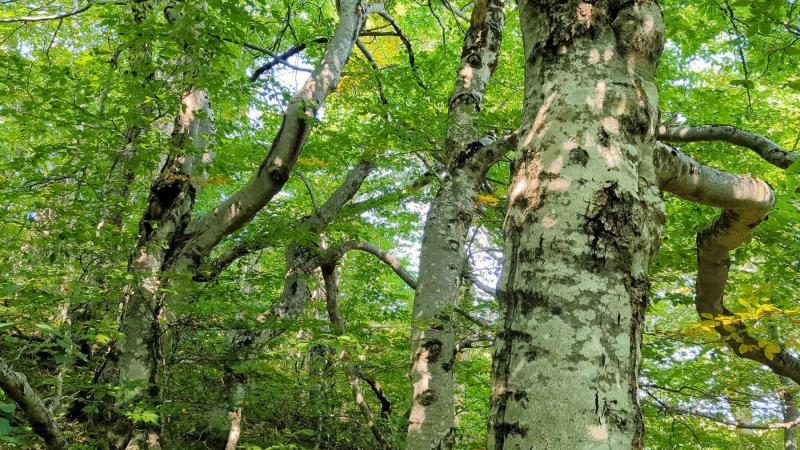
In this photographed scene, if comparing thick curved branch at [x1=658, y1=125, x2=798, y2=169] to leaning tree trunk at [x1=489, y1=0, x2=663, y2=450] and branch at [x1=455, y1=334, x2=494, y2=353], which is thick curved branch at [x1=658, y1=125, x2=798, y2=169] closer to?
leaning tree trunk at [x1=489, y1=0, x2=663, y2=450]

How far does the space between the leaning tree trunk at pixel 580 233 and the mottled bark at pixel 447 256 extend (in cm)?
174

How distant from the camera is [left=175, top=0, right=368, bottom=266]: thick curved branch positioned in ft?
14.9

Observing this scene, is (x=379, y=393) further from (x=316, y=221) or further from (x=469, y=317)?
(x=469, y=317)

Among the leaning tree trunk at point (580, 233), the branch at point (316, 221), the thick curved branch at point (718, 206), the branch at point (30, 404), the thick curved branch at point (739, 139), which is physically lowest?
the branch at point (30, 404)

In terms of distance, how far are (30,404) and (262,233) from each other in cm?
330

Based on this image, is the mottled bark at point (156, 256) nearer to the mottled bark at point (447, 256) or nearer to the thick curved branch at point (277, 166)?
the thick curved branch at point (277, 166)

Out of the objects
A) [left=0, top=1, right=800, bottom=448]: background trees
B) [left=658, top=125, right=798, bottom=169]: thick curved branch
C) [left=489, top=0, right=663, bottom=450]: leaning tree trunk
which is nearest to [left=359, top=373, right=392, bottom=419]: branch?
[left=0, top=1, right=800, bottom=448]: background trees

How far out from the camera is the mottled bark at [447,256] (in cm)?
341

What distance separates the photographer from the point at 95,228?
14.5 ft

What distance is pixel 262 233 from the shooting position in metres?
6.26

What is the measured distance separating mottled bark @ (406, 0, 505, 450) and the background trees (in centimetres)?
28

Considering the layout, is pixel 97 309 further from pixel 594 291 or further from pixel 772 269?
pixel 772 269

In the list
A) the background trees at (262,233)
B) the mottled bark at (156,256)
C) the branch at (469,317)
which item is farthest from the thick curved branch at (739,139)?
the mottled bark at (156,256)

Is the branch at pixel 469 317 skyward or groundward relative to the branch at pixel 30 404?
skyward
